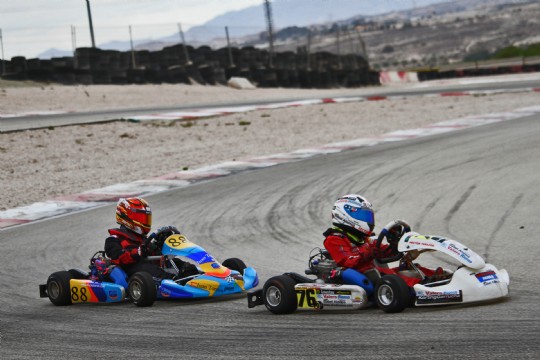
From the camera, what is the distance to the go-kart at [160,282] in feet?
26.3

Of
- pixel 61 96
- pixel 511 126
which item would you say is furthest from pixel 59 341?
pixel 61 96

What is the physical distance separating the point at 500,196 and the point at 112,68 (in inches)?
924

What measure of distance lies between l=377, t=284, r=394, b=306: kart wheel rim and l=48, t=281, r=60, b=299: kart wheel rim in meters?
3.31

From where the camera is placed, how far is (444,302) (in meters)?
6.76

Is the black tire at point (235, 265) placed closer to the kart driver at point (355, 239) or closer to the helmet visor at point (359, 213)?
the kart driver at point (355, 239)

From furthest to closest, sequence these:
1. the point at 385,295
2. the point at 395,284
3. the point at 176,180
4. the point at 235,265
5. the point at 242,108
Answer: the point at 242,108 < the point at 176,180 < the point at 235,265 < the point at 385,295 < the point at 395,284

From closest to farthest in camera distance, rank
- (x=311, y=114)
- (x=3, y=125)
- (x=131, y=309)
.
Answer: (x=131, y=309) → (x=3, y=125) → (x=311, y=114)

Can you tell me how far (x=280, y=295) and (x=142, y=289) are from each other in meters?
1.36

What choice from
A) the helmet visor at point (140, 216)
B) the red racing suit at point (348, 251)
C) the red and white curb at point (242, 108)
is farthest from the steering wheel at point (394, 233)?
the red and white curb at point (242, 108)

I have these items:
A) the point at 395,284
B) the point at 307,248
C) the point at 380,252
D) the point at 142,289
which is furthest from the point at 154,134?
the point at 395,284

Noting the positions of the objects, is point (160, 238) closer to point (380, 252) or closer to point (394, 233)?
point (380, 252)

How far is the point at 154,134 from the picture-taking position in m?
22.7

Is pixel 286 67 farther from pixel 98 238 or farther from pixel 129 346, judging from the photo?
pixel 129 346

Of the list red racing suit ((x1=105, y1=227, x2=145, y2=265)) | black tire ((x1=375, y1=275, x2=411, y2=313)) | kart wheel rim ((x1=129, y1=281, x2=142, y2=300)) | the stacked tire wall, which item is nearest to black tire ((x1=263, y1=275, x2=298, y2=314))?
black tire ((x1=375, y1=275, x2=411, y2=313))
